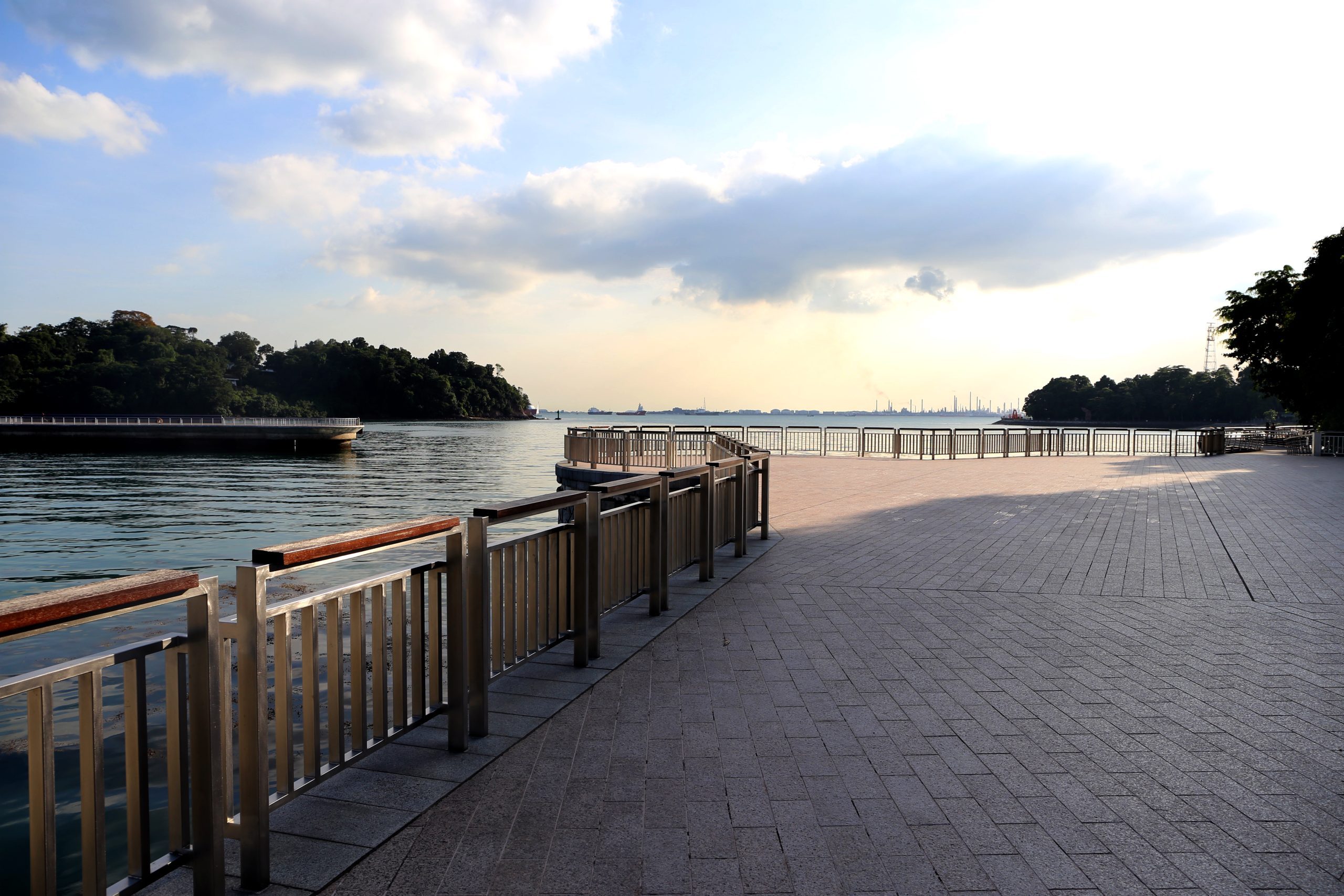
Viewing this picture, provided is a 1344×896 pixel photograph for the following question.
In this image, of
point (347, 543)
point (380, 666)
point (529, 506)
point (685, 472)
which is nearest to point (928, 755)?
point (529, 506)

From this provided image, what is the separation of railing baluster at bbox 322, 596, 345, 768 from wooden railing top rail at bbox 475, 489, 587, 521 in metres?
0.90

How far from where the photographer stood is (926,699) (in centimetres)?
460

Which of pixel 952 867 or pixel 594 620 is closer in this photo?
pixel 952 867

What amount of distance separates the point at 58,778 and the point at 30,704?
542 centimetres

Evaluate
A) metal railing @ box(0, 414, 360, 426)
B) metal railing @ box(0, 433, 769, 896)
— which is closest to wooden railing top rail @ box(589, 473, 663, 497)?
metal railing @ box(0, 433, 769, 896)

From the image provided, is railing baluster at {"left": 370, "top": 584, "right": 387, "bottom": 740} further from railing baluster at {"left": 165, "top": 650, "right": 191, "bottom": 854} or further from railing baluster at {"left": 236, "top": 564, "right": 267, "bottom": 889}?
railing baluster at {"left": 165, "top": 650, "right": 191, "bottom": 854}

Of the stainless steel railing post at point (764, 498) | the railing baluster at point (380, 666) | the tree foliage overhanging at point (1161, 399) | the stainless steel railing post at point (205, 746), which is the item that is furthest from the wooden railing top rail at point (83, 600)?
the tree foliage overhanging at point (1161, 399)

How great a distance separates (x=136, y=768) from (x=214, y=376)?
387 ft

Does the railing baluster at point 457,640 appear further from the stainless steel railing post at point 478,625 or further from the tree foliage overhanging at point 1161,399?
the tree foliage overhanging at point 1161,399

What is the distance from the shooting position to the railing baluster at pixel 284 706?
9.18ft

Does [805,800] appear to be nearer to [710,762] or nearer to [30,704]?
[710,762]

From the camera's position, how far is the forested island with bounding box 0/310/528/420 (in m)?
95.0

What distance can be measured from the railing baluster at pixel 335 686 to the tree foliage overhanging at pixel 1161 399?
4247 inches

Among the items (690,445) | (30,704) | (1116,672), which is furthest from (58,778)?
(690,445)
